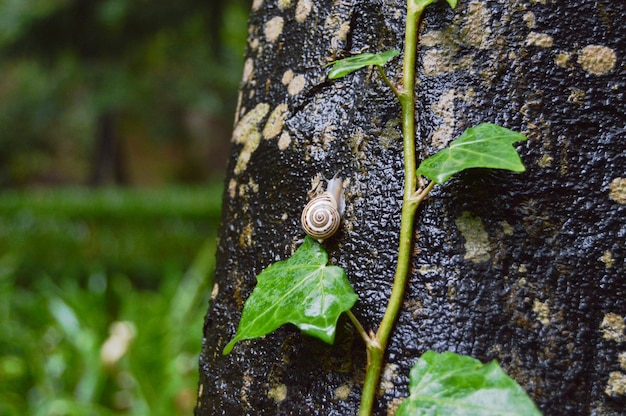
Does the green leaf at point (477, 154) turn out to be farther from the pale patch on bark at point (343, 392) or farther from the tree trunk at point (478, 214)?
the pale patch on bark at point (343, 392)

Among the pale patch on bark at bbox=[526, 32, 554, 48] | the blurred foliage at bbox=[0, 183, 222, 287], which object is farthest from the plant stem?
the blurred foliage at bbox=[0, 183, 222, 287]

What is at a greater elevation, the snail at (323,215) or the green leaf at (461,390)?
the snail at (323,215)

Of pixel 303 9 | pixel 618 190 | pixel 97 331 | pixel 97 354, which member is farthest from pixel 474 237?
pixel 97 331

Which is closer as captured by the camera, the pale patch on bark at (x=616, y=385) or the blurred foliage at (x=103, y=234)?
the pale patch on bark at (x=616, y=385)

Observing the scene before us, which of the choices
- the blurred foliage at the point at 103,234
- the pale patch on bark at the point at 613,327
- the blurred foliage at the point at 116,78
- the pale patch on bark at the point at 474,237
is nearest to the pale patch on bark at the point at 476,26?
the pale patch on bark at the point at 474,237

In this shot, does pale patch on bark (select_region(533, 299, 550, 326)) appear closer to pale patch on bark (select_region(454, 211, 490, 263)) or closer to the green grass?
pale patch on bark (select_region(454, 211, 490, 263))

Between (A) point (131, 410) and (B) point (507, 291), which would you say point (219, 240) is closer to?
(B) point (507, 291)

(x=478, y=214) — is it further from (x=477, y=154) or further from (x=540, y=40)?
(x=540, y=40)
